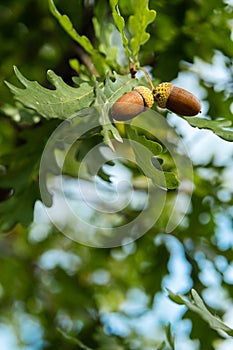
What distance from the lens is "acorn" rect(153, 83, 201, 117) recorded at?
1104 millimetres

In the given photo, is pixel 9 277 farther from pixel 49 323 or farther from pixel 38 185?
pixel 38 185

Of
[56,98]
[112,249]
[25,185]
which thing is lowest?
[112,249]

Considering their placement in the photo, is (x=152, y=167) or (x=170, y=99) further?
(x=170, y=99)

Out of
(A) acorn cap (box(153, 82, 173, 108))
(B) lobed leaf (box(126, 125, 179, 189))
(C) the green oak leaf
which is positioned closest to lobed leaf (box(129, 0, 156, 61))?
(A) acorn cap (box(153, 82, 173, 108))

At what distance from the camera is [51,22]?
2.01m

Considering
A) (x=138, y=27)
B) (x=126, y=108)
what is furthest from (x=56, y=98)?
(x=138, y=27)

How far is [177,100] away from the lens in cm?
110

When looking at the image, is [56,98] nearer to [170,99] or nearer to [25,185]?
[170,99]

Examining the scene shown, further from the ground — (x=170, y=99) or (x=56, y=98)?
(x=56, y=98)

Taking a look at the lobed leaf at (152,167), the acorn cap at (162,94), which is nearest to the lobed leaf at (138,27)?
the acorn cap at (162,94)

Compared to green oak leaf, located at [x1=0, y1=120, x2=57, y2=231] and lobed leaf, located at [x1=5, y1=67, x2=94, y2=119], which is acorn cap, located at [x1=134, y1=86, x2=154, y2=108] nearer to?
lobed leaf, located at [x1=5, y1=67, x2=94, y2=119]

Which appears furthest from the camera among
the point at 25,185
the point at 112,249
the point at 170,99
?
the point at 112,249

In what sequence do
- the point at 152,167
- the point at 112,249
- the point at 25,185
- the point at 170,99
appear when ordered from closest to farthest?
1. the point at 152,167
2. the point at 170,99
3. the point at 25,185
4. the point at 112,249

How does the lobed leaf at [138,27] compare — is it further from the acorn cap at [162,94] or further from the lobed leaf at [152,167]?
the lobed leaf at [152,167]
